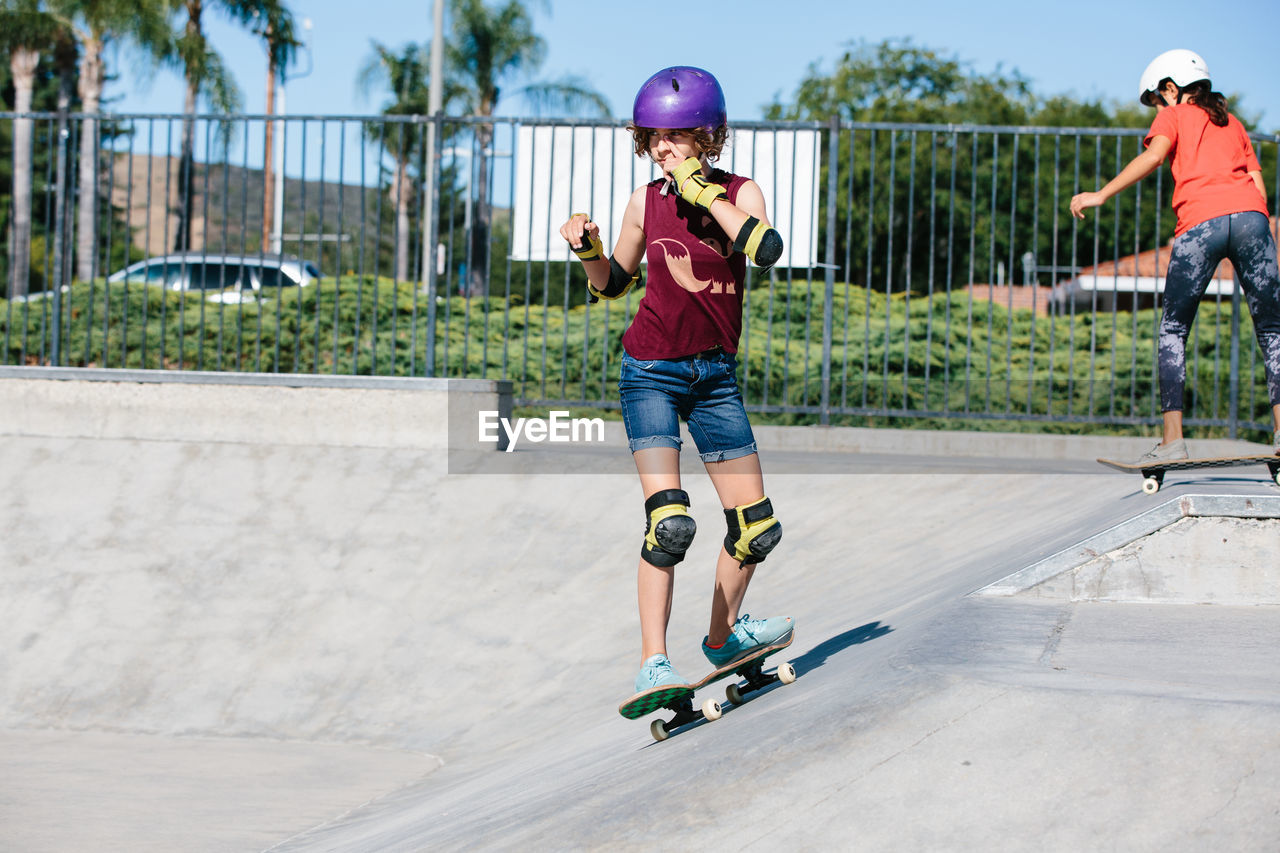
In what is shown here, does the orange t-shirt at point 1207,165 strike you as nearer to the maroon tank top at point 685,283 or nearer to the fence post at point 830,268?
the maroon tank top at point 685,283

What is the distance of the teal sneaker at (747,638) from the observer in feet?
12.2

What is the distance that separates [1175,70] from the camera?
5219 mm

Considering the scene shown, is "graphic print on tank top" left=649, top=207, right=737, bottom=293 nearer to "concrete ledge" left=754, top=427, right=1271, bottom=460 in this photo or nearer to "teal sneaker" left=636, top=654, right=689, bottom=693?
"teal sneaker" left=636, top=654, right=689, bottom=693

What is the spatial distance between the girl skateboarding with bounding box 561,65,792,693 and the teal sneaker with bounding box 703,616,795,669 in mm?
70

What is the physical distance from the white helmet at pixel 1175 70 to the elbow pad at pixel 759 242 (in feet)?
8.95

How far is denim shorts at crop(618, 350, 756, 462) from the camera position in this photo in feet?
11.6

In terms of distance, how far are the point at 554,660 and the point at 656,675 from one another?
2.15m

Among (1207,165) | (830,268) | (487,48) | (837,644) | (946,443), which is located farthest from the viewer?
(487,48)

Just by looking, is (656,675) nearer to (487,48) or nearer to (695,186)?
(695,186)

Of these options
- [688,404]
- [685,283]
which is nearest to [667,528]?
[688,404]

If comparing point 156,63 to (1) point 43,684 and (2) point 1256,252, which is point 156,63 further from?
(2) point 1256,252

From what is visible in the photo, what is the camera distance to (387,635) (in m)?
5.86

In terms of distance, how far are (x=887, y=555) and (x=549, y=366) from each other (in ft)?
17.1

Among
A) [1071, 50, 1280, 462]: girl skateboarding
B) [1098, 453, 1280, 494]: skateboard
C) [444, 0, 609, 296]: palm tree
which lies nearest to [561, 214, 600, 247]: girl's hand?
[1071, 50, 1280, 462]: girl skateboarding
